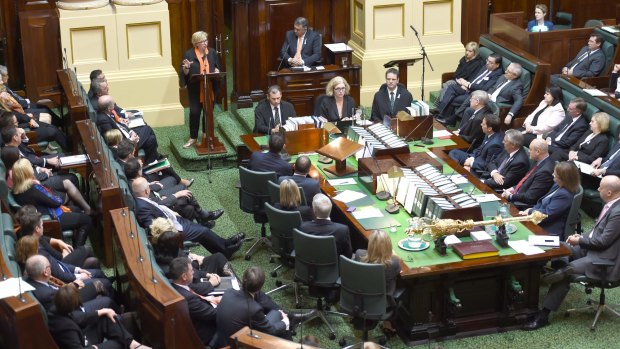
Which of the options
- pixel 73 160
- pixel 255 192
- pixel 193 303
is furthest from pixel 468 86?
pixel 193 303

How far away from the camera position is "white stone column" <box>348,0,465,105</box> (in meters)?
14.1

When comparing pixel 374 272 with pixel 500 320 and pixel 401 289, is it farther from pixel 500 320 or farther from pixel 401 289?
pixel 500 320

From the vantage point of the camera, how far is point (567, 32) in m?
13.9

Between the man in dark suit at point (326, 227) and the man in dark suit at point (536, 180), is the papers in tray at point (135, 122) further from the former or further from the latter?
the man in dark suit at point (536, 180)

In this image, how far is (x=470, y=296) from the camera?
878 cm

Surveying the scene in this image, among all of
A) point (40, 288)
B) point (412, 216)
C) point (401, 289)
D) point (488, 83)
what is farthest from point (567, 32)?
point (40, 288)

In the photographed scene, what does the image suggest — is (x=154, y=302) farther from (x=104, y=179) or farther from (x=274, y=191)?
(x=274, y=191)

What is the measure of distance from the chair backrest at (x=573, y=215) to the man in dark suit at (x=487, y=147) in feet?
5.69

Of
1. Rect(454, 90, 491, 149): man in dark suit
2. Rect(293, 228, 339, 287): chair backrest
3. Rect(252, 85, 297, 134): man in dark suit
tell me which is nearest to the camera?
Rect(293, 228, 339, 287): chair backrest

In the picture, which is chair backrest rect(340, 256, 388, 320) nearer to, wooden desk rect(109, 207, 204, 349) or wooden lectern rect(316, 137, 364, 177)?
wooden desk rect(109, 207, 204, 349)

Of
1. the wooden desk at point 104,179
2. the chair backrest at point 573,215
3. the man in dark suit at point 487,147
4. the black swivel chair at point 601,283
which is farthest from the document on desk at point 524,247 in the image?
the wooden desk at point 104,179

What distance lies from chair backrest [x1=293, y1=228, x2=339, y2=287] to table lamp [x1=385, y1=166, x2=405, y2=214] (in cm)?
110

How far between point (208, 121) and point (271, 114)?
94 centimetres

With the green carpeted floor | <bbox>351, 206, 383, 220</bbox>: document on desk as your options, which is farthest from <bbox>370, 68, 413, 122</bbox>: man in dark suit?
<bbox>351, 206, 383, 220</bbox>: document on desk
